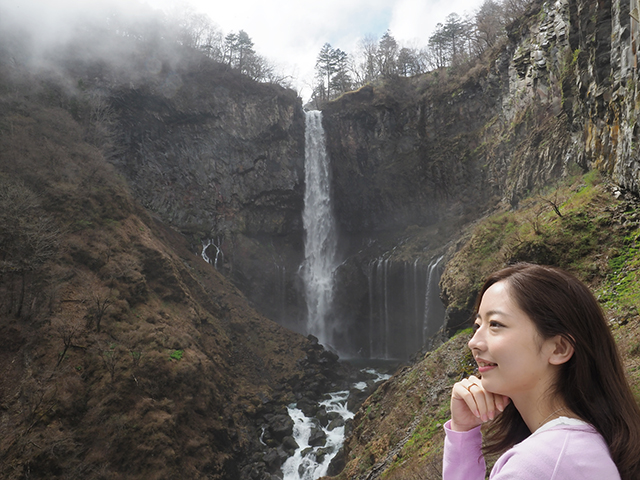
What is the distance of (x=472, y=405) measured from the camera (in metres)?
1.38

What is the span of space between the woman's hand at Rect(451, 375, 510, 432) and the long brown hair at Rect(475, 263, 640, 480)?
219 mm

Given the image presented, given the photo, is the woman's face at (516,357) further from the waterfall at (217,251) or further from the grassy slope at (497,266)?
the waterfall at (217,251)

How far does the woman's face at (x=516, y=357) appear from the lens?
4.03 ft

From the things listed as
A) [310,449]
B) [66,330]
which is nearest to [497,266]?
[310,449]

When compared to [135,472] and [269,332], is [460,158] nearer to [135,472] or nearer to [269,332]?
[269,332]

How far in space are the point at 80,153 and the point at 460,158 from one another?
80.2 feet

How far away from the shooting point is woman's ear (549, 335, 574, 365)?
122 cm

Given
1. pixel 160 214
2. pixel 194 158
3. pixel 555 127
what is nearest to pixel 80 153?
pixel 160 214

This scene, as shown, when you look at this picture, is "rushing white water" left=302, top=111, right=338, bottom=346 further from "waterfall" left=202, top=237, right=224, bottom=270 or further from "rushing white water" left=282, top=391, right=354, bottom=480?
"rushing white water" left=282, top=391, right=354, bottom=480

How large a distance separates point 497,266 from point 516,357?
9.40 m

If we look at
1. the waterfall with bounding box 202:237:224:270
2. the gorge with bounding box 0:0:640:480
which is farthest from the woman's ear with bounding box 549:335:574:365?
the waterfall with bounding box 202:237:224:270

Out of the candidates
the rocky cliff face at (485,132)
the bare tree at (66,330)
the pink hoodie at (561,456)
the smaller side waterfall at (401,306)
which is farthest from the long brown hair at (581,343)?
the smaller side waterfall at (401,306)

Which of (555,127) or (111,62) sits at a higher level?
(111,62)

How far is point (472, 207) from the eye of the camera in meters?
25.4
